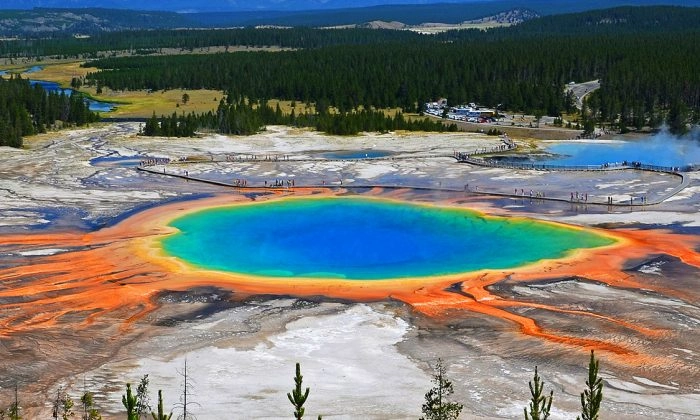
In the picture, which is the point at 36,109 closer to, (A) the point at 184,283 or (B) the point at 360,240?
(B) the point at 360,240

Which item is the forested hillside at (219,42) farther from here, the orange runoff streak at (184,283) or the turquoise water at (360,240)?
the orange runoff streak at (184,283)

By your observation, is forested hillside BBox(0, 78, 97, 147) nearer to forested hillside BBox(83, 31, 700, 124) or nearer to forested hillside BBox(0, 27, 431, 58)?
forested hillside BBox(83, 31, 700, 124)

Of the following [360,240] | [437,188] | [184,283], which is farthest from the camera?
[437,188]

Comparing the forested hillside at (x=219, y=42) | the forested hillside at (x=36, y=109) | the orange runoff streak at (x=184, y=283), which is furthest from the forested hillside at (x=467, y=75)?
the orange runoff streak at (x=184, y=283)

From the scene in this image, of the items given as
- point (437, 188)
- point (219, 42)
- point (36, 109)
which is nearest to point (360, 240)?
point (437, 188)

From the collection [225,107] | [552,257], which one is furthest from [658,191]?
[225,107]

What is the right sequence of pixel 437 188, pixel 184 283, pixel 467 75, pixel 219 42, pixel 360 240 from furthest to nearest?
pixel 219 42, pixel 467 75, pixel 437 188, pixel 360 240, pixel 184 283

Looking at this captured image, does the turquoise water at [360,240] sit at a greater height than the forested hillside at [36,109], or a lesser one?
lesser

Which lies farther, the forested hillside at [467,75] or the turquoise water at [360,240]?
the forested hillside at [467,75]
